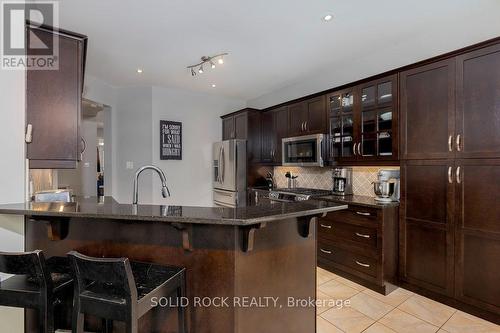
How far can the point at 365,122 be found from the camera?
10.0 feet

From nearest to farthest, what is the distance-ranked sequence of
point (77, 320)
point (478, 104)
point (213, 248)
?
point (77, 320)
point (213, 248)
point (478, 104)

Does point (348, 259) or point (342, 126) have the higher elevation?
point (342, 126)

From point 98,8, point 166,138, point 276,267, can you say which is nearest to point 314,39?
point 98,8

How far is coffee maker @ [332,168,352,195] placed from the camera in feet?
11.3

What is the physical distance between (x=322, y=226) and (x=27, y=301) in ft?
9.29

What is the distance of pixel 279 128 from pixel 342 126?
1280 millimetres

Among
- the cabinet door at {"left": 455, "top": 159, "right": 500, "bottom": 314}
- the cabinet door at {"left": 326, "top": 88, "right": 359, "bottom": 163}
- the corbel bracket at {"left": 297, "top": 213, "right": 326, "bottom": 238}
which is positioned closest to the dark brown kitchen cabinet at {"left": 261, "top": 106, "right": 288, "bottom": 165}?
the cabinet door at {"left": 326, "top": 88, "right": 359, "bottom": 163}

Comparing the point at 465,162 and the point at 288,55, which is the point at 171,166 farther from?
the point at 465,162

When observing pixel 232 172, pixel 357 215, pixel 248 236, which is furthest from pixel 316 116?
pixel 248 236

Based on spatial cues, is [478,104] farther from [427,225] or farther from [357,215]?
[357,215]

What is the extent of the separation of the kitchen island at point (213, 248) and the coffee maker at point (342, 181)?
189 cm

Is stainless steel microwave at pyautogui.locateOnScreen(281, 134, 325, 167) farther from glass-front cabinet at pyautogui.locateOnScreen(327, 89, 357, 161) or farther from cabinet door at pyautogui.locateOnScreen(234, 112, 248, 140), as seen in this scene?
cabinet door at pyautogui.locateOnScreen(234, 112, 248, 140)

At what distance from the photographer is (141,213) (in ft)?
4.37

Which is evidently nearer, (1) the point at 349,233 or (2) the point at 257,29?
(2) the point at 257,29
